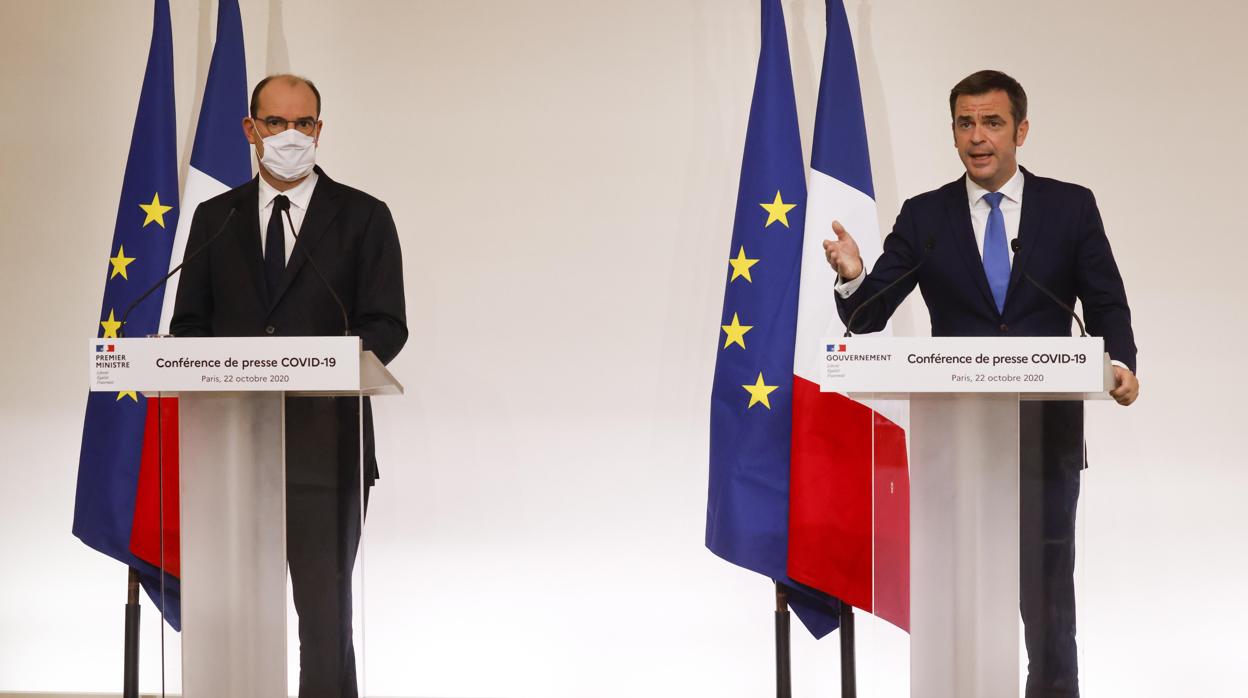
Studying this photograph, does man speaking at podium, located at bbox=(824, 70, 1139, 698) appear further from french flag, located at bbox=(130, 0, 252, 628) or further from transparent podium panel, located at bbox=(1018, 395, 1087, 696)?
french flag, located at bbox=(130, 0, 252, 628)

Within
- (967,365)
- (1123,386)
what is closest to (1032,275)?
(1123,386)

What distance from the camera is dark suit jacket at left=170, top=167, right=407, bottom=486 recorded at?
2744 millimetres

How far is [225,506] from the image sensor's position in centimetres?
210

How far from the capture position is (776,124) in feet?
12.0

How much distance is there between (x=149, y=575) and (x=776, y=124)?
2356 mm

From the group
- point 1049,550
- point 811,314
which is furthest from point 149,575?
point 1049,550

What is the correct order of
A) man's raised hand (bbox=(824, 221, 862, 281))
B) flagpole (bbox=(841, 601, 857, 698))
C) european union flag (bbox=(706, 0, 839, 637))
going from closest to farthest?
man's raised hand (bbox=(824, 221, 862, 281))
flagpole (bbox=(841, 601, 857, 698))
european union flag (bbox=(706, 0, 839, 637))

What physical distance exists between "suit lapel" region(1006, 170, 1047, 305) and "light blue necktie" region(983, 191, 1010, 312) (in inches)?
1.3

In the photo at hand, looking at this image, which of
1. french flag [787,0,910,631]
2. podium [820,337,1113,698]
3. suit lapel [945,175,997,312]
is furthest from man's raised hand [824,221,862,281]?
french flag [787,0,910,631]

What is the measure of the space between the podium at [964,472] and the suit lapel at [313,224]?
133 centimetres

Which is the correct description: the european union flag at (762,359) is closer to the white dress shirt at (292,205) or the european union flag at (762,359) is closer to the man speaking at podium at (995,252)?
the man speaking at podium at (995,252)

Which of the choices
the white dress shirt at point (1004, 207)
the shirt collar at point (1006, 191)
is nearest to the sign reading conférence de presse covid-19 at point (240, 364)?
the white dress shirt at point (1004, 207)

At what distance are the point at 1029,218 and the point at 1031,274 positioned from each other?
14 cm

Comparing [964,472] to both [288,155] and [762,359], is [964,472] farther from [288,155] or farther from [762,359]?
[288,155]
